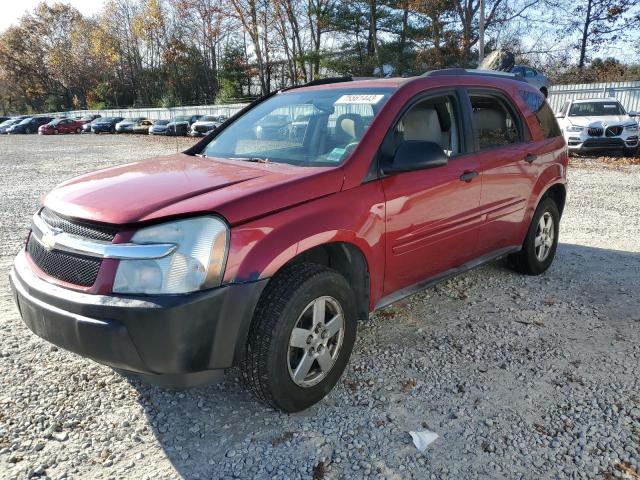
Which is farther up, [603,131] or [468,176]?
[468,176]

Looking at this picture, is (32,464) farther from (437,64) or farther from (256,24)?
(256,24)

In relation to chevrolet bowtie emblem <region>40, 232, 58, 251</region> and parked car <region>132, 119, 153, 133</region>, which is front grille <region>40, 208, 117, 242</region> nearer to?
chevrolet bowtie emblem <region>40, 232, 58, 251</region>

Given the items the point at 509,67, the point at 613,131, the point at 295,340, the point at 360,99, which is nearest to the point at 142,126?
the point at 509,67

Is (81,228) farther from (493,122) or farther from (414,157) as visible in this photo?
(493,122)

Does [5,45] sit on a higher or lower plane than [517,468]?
higher

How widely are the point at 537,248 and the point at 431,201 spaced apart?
1919 millimetres

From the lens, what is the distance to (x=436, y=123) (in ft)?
12.0

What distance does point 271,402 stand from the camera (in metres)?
2.60

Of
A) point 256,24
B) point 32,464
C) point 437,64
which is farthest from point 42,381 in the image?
point 256,24

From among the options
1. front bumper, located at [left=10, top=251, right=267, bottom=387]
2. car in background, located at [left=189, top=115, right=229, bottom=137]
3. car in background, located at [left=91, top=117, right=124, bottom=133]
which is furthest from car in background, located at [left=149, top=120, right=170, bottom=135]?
front bumper, located at [left=10, top=251, right=267, bottom=387]

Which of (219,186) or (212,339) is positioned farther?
(219,186)

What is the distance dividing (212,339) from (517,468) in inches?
59.9

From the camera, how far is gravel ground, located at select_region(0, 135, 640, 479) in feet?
7.79

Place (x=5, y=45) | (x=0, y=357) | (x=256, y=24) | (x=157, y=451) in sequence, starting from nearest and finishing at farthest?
(x=157, y=451), (x=0, y=357), (x=256, y=24), (x=5, y=45)
